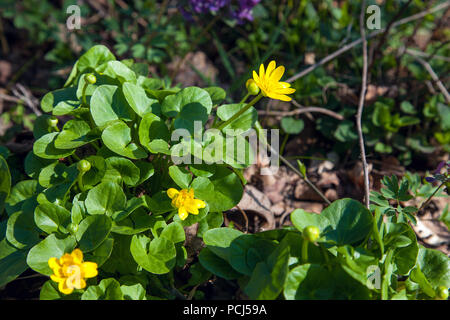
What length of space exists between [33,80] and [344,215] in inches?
112

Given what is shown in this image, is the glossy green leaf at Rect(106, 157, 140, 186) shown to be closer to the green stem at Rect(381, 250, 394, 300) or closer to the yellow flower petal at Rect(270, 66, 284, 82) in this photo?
the yellow flower petal at Rect(270, 66, 284, 82)

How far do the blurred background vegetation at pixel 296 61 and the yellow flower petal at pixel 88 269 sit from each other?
3.37 ft

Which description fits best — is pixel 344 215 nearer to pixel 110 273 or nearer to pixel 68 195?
pixel 110 273

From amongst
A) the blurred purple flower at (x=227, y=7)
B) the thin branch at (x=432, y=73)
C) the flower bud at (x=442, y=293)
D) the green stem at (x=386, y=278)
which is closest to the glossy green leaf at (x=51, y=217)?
the green stem at (x=386, y=278)

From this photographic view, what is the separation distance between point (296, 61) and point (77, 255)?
2044mm

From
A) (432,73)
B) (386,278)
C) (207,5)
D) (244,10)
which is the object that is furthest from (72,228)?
(432,73)

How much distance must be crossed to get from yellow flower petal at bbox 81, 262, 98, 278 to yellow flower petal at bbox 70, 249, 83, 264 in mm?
24

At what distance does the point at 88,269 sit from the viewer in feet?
4.57

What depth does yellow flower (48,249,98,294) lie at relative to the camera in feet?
4.47

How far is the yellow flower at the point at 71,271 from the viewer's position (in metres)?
1.36

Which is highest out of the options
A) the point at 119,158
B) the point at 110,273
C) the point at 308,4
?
the point at 308,4

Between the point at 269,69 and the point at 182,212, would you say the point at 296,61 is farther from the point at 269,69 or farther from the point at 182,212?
the point at 182,212
